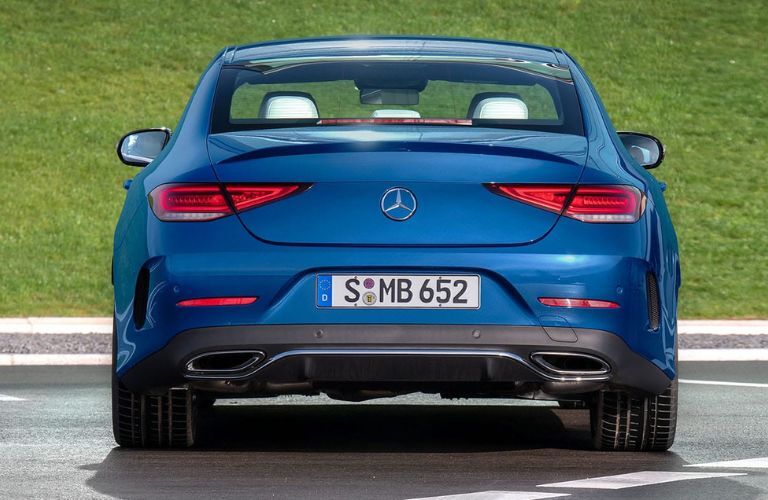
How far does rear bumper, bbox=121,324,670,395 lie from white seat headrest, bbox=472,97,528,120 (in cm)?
114

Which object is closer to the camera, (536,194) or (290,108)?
(536,194)

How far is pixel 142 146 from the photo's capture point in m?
7.51

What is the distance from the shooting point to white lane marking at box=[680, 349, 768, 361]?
42.5ft

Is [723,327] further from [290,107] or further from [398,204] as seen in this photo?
[398,204]

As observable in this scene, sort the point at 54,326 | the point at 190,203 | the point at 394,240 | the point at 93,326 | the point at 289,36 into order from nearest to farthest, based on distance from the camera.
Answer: the point at 394,240
the point at 190,203
the point at 54,326
the point at 93,326
the point at 289,36

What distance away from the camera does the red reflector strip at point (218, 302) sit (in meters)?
6.17

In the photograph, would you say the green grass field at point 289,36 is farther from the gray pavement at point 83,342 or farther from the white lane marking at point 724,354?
the white lane marking at point 724,354

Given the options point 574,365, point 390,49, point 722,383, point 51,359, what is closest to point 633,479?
point 574,365

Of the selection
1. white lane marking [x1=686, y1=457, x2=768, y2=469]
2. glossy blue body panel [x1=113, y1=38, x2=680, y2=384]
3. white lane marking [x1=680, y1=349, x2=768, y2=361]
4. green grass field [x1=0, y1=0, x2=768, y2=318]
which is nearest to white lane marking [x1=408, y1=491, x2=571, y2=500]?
glossy blue body panel [x1=113, y1=38, x2=680, y2=384]

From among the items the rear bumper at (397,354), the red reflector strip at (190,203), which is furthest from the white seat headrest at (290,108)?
the rear bumper at (397,354)

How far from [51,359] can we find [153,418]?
223 inches

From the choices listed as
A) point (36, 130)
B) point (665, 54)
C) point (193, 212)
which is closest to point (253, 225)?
point (193, 212)

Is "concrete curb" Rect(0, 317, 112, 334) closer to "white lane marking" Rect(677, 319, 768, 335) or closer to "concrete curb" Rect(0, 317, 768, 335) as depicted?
"concrete curb" Rect(0, 317, 768, 335)

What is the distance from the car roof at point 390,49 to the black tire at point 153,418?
145 cm
